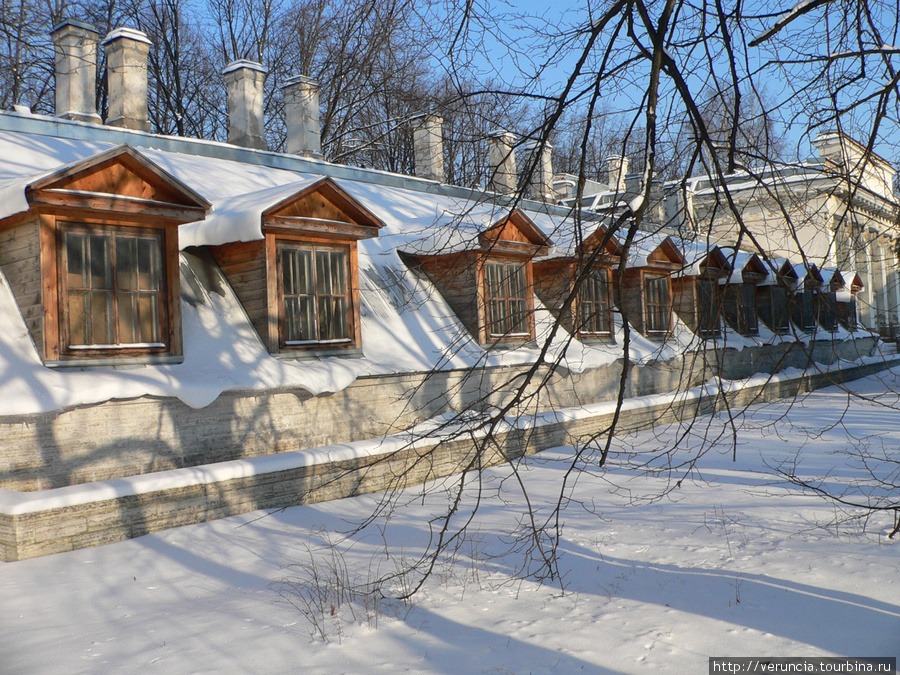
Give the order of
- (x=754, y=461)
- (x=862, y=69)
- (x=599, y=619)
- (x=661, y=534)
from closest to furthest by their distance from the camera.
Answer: (x=862, y=69) → (x=599, y=619) → (x=661, y=534) → (x=754, y=461)

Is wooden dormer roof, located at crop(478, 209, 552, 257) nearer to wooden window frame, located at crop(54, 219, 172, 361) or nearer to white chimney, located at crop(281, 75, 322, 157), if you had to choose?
wooden window frame, located at crop(54, 219, 172, 361)

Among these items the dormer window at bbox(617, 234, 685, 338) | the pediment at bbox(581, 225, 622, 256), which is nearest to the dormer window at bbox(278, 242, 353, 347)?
the pediment at bbox(581, 225, 622, 256)

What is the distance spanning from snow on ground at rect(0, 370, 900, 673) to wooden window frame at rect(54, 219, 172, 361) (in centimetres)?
174

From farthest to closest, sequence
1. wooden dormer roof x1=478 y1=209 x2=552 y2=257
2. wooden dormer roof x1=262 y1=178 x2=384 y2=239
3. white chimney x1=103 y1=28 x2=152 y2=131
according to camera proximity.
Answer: white chimney x1=103 y1=28 x2=152 y2=131, wooden dormer roof x1=478 y1=209 x2=552 y2=257, wooden dormer roof x1=262 y1=178 x2=384 y2=239

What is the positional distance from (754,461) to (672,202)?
19096 millimetres

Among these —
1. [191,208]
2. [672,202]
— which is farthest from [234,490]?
[672,202]

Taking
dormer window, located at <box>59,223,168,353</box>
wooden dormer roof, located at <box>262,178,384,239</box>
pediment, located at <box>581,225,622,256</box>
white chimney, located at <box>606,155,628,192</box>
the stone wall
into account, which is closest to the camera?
white chimney, located at <box>606,155,628,192</box>

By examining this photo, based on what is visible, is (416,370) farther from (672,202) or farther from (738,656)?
(672,202)

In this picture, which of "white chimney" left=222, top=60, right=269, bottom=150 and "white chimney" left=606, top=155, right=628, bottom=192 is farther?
"white chimney" left=222, top=60, right=269, bottom=150

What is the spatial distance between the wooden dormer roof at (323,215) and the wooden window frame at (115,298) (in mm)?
1161

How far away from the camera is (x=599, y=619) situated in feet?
16.7

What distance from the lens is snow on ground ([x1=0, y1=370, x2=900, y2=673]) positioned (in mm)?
4547

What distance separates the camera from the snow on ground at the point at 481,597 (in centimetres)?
455

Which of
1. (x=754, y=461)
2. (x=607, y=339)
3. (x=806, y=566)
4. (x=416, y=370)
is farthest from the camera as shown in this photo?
(x=607, y=339)
